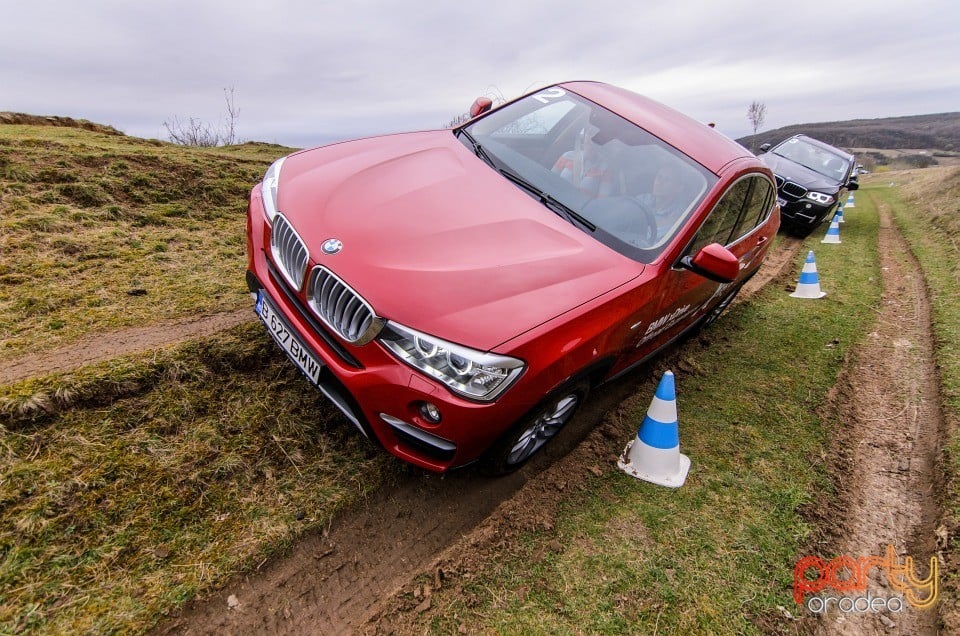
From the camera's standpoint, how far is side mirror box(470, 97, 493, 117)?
12.5 feet

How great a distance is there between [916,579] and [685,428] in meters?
1.29

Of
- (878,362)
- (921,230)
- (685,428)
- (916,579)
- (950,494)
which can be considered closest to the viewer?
(916,579)

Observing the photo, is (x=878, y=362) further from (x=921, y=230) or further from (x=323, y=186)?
(x=921, y=230)

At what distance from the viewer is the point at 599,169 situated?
3025 millimetres

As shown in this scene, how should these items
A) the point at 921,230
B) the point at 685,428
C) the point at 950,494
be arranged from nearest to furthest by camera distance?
1. the point at 950,494
2. the point at 685,428
3. the point at 921,230

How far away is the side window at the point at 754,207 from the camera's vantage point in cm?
347

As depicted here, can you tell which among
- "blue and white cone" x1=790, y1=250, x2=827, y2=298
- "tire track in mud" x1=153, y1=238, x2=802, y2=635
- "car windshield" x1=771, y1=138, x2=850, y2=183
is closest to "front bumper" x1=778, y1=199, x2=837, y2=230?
"car windshield" x1=771, y1=138, x2=850, y2=183

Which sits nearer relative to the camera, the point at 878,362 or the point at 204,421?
the point at 204,421

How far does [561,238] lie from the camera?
248 centimetres

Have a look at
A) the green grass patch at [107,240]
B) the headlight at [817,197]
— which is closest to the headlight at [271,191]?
the green grass patch at [107,240]

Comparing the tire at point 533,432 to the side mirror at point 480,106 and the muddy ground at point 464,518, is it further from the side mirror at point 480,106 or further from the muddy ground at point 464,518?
the side mirror at point 480,106

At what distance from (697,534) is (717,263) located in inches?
54.6

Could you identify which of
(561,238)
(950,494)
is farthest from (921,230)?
(561,238)

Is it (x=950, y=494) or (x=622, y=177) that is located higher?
(x=622, y=177)
